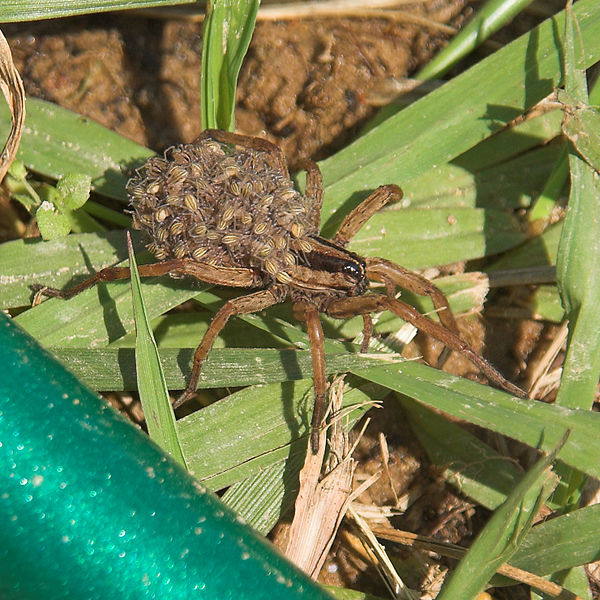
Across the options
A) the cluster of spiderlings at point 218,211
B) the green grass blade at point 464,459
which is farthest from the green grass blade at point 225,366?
the green grass blade at point 464,459

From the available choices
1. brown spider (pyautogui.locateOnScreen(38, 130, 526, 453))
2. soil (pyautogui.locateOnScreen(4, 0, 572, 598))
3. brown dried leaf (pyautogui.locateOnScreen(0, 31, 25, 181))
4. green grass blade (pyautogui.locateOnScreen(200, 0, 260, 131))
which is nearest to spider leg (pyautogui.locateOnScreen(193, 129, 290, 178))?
brown spider (pyautogui.locateOnScreen(38, 130, 526, 453))

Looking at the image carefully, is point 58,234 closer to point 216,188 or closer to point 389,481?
point 216,188

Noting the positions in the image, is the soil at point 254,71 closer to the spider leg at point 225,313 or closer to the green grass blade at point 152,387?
the spider leg at point 225,313

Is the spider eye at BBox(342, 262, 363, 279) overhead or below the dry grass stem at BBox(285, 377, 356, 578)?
overhead

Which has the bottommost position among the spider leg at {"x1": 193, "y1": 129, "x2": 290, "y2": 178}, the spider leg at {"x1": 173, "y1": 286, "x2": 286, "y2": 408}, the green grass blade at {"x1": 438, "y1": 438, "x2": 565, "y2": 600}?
the green grass blade at {"x1": 438, "y1": 438, "x2": 565, "y2": 600}

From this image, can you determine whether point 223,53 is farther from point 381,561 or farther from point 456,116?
point 381,561

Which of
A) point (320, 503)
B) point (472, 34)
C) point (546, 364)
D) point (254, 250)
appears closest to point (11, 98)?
point (254, 250)

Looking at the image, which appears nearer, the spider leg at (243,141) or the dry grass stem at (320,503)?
the dry grass stem at (320,503)

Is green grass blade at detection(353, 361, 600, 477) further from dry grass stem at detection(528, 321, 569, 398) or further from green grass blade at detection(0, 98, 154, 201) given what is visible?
green grass blade at detection(0, 98, 154, 201)
